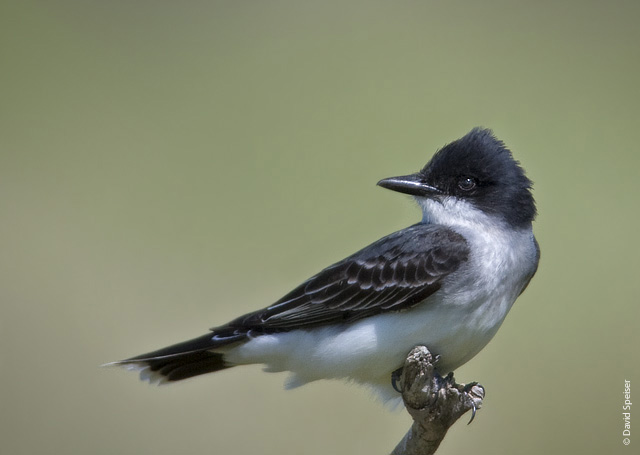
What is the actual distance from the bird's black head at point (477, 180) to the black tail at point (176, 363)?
1.51 meters

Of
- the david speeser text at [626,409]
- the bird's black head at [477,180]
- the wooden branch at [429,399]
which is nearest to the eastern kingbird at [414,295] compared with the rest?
the bird's black head at [477,180]

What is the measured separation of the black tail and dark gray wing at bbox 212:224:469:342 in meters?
0.19

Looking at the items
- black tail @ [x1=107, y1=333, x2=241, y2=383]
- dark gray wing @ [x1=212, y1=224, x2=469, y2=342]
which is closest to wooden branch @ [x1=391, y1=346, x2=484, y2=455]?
dark gray wing @ [x1=212, y1=224, x2=469, y2=342]

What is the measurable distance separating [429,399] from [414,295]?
661 mm

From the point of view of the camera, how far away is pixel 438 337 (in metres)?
5.23

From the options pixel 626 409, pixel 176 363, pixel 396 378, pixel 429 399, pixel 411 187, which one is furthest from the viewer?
pixel 626 409

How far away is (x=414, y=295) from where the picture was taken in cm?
535

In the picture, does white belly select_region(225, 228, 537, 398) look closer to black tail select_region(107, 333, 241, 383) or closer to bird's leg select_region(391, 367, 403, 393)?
bird's leg select_region(391, 367, 403, 393)

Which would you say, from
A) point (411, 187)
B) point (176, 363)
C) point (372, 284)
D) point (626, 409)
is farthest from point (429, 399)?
point (626, 409)

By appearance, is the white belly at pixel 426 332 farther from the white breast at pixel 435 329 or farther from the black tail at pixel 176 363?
the black tail at pixel 176 363

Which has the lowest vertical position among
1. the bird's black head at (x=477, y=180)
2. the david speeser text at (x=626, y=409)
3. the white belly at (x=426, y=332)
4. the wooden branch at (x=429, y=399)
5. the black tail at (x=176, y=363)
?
the david speeser text at (x=626, y=409)

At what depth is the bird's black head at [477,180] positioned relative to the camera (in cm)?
573

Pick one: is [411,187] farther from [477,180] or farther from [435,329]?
[435,329]

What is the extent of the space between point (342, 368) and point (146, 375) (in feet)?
4.17
